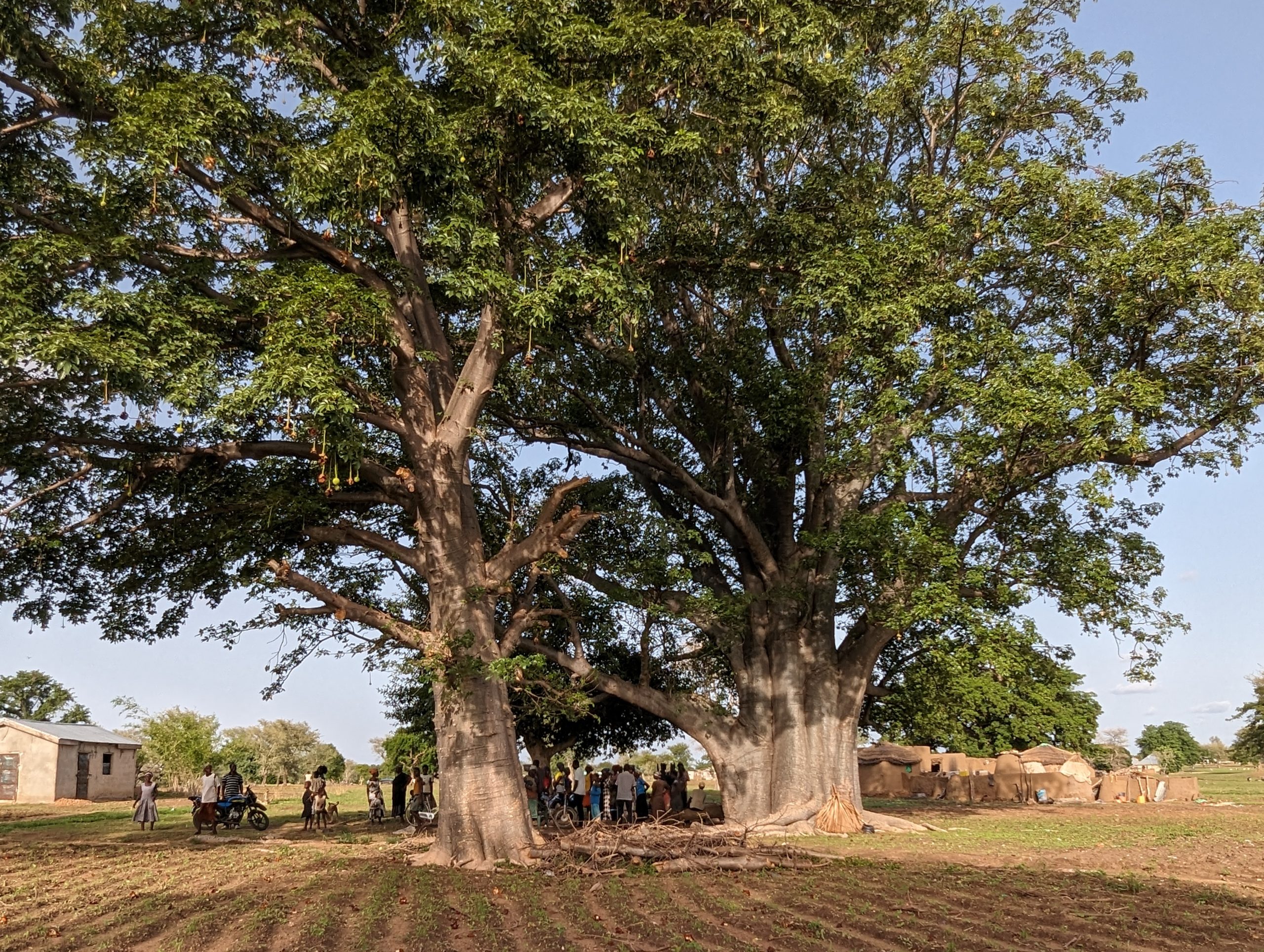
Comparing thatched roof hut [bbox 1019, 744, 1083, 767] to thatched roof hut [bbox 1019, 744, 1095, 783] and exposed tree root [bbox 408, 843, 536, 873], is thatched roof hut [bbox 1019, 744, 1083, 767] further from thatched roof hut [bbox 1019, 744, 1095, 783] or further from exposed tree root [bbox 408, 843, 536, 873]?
exposed tree root [bbox 408, 843, 536, 873]

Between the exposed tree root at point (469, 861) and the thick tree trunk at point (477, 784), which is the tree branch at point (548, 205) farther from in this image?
the exposed tree root at point (469, 861)

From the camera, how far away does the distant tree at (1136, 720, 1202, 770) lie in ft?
246

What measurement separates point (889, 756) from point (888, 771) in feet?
4.19

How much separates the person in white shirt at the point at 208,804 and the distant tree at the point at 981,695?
1355 centimetres

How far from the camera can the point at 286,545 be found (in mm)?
15719

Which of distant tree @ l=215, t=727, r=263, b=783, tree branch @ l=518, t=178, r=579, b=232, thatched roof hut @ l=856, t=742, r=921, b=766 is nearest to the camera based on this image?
tree branch @ l=518, t=178, r=579, b=232

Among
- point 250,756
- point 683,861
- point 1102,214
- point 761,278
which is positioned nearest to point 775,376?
point 761,278

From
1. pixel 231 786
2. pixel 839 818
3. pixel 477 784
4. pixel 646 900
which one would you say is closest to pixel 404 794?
pixel 231 786

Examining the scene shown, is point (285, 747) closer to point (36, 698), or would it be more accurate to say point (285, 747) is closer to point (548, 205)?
point (36, 698)

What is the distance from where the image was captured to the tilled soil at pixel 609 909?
741cm

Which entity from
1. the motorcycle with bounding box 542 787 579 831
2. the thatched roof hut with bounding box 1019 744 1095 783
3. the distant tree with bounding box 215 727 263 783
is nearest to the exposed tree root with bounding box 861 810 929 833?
the motorcycle with bounding box 542 787 579 831

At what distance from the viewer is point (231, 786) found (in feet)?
65.3

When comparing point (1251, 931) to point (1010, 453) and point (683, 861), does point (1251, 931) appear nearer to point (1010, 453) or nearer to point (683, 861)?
point (683, 861)

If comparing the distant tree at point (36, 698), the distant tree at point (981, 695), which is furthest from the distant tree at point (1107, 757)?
the distant tree at point (36, 698)
